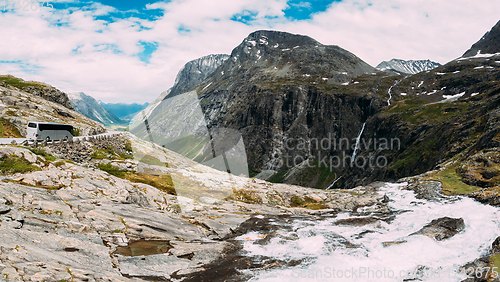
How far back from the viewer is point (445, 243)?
33844 millimetres

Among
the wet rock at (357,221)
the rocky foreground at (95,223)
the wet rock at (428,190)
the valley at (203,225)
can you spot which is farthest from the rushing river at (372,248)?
the wet rock at (428,190)

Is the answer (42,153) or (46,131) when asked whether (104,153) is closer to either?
(46,131)

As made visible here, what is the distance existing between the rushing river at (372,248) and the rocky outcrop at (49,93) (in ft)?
344

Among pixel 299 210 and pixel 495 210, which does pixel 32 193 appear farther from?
pixel 495 210

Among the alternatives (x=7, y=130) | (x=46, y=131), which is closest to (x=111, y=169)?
(x=46, y=131)

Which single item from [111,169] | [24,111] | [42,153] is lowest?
[111,169]

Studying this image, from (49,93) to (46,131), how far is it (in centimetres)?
7059

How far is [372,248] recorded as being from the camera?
3478 cm

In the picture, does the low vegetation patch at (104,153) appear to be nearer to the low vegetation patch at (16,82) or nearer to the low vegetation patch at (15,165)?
the low vegetation patch at (15,165)

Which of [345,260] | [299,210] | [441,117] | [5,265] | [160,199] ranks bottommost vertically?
[299,210]

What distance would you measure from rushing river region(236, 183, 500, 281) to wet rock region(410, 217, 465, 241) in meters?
0.81

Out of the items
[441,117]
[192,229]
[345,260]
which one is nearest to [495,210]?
[345,260]

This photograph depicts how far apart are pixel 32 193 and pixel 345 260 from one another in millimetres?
36987

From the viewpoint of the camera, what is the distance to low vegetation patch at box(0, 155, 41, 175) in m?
28.9
